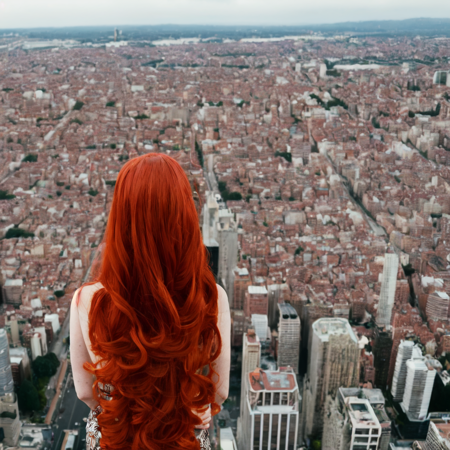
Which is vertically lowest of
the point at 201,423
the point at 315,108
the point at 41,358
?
the point at 41,358

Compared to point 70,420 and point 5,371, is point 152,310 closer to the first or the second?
point 70,420

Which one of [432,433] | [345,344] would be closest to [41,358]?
[345,344]

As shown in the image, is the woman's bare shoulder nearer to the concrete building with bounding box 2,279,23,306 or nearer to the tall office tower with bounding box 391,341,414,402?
the tall office tower with bounding box 391,341,414,402

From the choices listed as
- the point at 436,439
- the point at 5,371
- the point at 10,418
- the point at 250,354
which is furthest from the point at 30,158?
the point at 436,439

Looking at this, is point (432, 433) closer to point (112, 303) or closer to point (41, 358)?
point (41, 358)

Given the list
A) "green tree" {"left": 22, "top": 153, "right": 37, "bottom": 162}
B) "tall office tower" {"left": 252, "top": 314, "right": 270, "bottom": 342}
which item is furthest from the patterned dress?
"green tree" {"left": 22, "top": 153, "right": 37, "bottom": 162}

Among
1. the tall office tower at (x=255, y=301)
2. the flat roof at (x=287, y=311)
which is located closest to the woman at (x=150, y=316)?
the flat roof at (x=287, y=311)
